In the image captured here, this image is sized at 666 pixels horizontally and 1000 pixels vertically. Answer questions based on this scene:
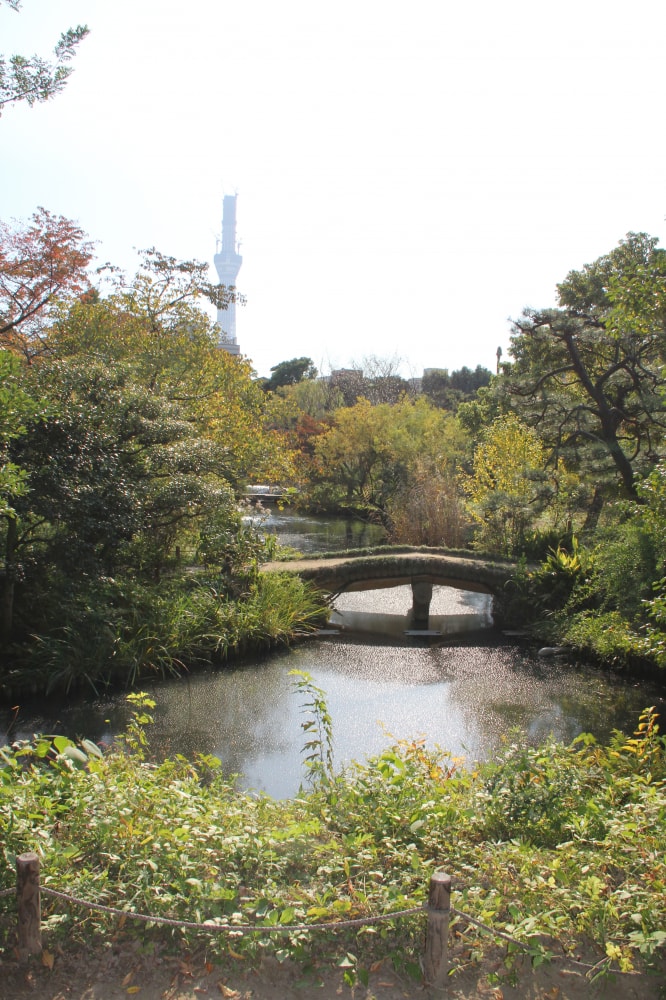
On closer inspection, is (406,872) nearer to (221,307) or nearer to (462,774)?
(462,774)

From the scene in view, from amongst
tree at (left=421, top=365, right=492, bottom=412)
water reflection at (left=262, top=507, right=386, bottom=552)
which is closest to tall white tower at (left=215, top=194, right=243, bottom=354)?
tree at (left=421, top=365, right=492, bottom=412)

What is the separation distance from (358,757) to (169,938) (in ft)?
12.8


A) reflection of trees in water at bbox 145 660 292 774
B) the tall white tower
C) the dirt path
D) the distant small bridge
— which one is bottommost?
reflection of trees in water at bbox 145 660 292 774

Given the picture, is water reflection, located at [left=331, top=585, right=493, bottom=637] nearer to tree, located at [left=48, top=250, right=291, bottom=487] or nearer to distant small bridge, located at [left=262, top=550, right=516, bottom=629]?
distant small bridge, located at [left=262, top=550, right=516, bottom=629]

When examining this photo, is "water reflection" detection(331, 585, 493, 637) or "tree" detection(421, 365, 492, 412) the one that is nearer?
"water reflection" detection(331, 585, 493, 637)

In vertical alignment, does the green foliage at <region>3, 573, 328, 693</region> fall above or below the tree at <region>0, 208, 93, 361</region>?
below

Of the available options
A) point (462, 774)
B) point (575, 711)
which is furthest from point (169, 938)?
point (575, 711)

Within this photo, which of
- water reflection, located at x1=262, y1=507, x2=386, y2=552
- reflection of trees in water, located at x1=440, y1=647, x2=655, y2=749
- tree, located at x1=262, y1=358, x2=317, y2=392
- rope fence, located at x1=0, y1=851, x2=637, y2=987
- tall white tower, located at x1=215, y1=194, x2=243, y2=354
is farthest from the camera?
tall white tower, located at x1=215, y1=194, x2=243, y2=354

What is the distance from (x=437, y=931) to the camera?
9.27 ft

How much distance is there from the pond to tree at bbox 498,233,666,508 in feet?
12.3

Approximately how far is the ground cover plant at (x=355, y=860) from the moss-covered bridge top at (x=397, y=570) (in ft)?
27.4

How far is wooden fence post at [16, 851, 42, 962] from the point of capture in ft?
9.43

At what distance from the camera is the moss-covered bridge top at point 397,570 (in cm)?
1303

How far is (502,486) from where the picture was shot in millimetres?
15688
